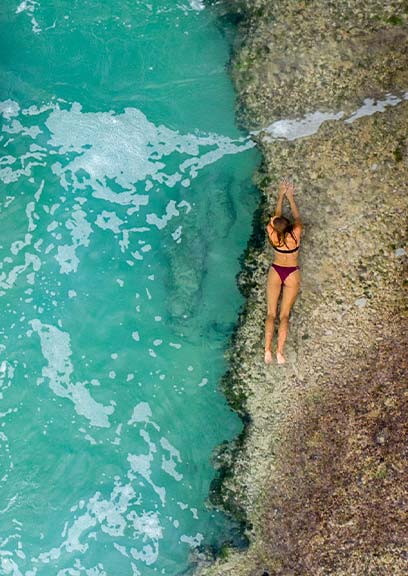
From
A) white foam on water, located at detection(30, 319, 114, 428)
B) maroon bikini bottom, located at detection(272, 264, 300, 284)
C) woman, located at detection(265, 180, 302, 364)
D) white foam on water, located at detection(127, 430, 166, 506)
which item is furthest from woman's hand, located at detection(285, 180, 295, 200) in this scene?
white foam on water, located at detection(127, 430, 166, 506)

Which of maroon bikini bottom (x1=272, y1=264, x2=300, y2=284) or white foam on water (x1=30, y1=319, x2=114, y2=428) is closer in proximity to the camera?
maroon bikini bottom (x1=272, y1=264, x2=300, y2=284)

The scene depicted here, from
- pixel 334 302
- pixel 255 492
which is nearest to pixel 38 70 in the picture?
pixel 334 302

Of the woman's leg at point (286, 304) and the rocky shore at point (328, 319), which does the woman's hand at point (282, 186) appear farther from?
the woman's leg at point (286, 304)

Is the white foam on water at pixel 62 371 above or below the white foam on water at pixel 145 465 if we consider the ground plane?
above

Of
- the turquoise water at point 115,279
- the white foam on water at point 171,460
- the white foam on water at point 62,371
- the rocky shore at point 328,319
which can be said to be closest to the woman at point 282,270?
the rocky shore at point 328,319

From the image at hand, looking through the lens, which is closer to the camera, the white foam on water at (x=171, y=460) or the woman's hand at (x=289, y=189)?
the woman's hand at (x=289, y=189)

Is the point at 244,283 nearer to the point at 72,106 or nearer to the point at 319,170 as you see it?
the point at 319,170

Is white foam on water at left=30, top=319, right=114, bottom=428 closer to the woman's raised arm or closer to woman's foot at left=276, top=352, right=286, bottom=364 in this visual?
woman's foot at left=276, top=352, right=286, bottom=364
